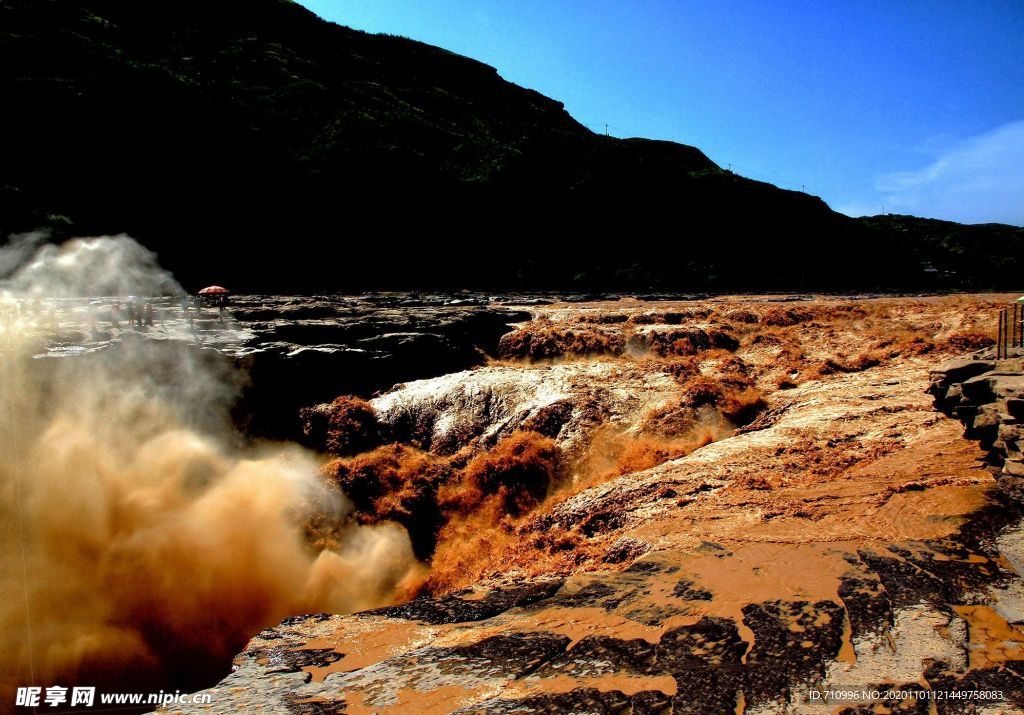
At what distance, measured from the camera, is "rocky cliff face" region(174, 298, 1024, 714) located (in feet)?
14.2

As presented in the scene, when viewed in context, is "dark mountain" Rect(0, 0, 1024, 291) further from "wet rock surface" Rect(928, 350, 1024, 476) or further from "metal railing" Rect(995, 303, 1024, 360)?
"wet rock surface" Rect(928, 350, 1024, 476)

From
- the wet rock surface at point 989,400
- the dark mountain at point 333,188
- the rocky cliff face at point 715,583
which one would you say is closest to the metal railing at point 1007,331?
the wet rock surface at point 989,400

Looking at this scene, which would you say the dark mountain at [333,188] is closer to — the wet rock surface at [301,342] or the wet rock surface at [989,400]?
the wet rock surface at [301,342]

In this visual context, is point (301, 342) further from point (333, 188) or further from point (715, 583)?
point (333, 188)

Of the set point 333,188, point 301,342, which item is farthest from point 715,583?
point 333,188

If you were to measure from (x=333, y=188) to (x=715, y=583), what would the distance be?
42.2 metres

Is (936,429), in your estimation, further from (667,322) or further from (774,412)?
(667,322)

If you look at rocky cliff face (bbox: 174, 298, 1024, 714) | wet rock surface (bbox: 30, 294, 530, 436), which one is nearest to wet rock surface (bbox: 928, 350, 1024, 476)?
rocky cliff face (bbox: 174, 298, 1024, 714)

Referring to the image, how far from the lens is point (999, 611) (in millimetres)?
4715

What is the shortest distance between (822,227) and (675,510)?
146ft

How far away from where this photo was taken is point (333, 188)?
4244cm

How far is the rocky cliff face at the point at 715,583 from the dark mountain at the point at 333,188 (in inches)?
1099

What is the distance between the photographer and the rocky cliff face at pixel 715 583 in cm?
433

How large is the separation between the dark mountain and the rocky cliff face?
27912 mm
